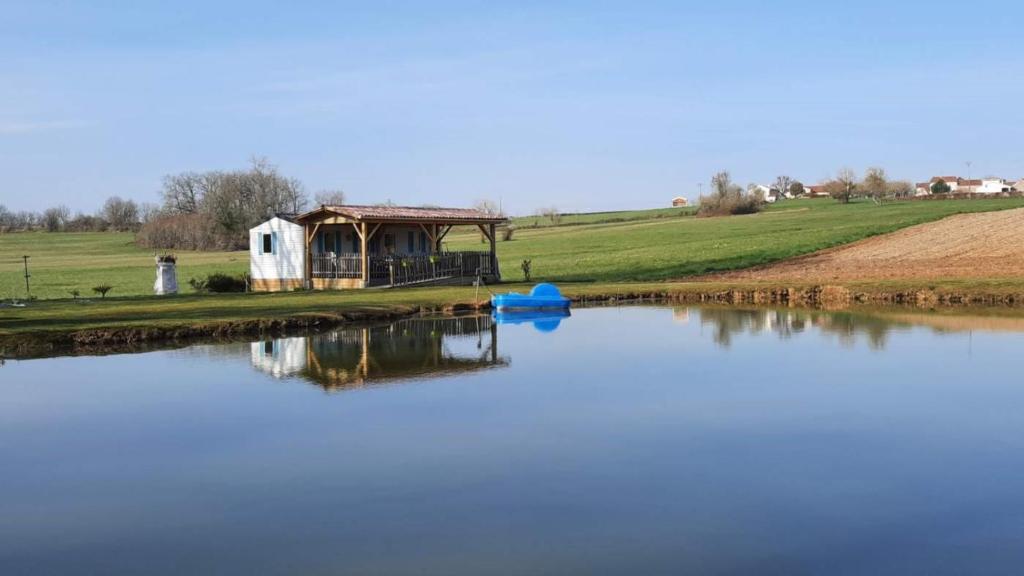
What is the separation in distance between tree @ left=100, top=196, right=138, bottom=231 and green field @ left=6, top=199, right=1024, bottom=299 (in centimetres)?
4020

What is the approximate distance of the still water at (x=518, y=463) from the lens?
8.27m

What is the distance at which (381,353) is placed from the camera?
20906mm

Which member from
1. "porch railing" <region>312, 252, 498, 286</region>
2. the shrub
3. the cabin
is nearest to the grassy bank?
"porch railing" <region>312, 252, 498, 286</region>

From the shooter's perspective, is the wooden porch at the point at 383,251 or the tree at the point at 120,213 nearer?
the wooden porch at the point at 383,251

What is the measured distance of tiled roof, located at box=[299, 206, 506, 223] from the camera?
37.3 metres

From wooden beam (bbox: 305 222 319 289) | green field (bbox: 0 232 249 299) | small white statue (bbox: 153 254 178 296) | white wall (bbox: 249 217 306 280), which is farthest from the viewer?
green field (bbox: 0 232 249 299)

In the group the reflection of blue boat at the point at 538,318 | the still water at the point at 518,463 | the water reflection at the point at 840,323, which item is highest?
the reflection of blue boat at the point at 538,318

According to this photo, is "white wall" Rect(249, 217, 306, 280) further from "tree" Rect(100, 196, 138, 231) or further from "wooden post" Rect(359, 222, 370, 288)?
"tree" Rect(100, 196, 138, 231)

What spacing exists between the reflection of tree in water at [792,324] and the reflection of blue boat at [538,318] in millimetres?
4114

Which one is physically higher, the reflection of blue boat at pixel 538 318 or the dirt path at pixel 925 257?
the dirt path at pixel 925 257

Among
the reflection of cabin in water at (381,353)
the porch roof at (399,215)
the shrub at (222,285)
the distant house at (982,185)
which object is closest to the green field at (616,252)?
the shrub at (222,285)

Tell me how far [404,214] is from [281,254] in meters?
5.50

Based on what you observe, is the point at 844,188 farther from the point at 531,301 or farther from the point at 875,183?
the point at 531,301

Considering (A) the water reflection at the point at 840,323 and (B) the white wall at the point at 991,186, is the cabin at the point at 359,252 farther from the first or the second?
(B) the white wall at the point at 991,186
